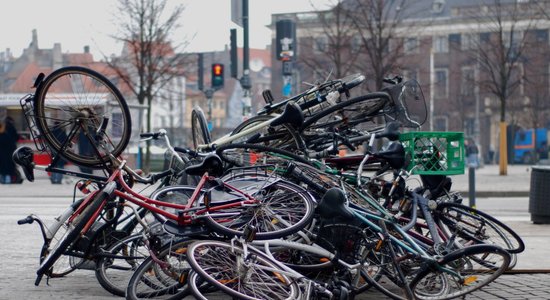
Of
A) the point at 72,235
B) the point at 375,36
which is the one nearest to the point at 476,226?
the point at 72,235

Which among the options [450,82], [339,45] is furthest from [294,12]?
[339,45]

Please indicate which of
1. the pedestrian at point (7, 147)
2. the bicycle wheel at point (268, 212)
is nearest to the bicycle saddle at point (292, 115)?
the bicycle wheel at point (268, 212)

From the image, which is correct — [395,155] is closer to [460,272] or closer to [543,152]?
[460,272]

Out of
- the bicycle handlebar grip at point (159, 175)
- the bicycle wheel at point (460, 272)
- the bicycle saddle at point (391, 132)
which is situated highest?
the bicycle saddle at point (391, 132)

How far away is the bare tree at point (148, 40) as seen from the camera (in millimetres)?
31312

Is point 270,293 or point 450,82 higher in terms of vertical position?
point 450,82

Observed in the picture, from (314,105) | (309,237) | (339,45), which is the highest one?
(339,45)

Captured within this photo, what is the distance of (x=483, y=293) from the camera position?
22.4 feet

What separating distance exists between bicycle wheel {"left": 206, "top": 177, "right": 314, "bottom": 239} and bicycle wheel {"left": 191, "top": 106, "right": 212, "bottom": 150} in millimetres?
1364

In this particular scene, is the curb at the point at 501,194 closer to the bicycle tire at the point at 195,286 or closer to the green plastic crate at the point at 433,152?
the green plastic crate at the point at 433,152

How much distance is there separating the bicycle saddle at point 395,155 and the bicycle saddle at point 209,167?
1.35 m

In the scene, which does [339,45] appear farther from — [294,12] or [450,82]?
[450,82]

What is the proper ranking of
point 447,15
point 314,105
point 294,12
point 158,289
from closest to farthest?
point 158,289 → point 314,105 → point 294,12 → point 447,15

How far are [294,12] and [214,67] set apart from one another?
30707 mm
